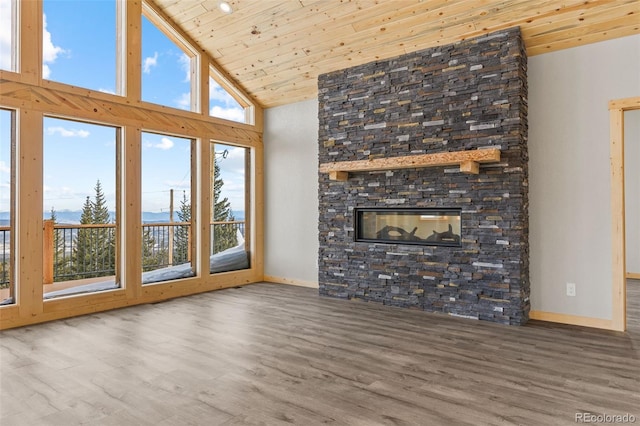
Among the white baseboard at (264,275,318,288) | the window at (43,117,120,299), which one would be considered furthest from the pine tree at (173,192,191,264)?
the white baseboard at (264,275,318,288)

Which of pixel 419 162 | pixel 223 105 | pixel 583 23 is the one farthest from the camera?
pixel 223 105

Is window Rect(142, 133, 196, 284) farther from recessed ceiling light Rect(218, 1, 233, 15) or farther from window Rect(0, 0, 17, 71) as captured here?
recessed ceiling light Rect(218, 1, 233, 15)

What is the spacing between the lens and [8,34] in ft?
13.3

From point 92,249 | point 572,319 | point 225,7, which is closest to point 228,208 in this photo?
point 92,249

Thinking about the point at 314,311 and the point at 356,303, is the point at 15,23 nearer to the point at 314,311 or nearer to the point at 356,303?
the point at 314,311

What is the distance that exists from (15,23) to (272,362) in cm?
403

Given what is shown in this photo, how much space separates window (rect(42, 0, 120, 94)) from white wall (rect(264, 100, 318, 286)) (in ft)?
7.62

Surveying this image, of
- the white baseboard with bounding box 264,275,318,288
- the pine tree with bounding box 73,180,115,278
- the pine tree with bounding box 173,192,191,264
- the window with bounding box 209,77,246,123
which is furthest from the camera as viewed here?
the white baseboard with bounding box 264,275,318,288

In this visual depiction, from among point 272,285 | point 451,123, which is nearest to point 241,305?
point 272,285

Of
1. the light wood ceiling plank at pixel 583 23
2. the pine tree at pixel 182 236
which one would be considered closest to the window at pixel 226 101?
the pine tree at pixel 182 236

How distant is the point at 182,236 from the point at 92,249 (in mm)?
1115

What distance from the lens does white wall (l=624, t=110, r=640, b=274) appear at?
269 inches

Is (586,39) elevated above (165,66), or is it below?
below

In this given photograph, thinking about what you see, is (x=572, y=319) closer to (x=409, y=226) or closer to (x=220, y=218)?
(x=409, y=226)
